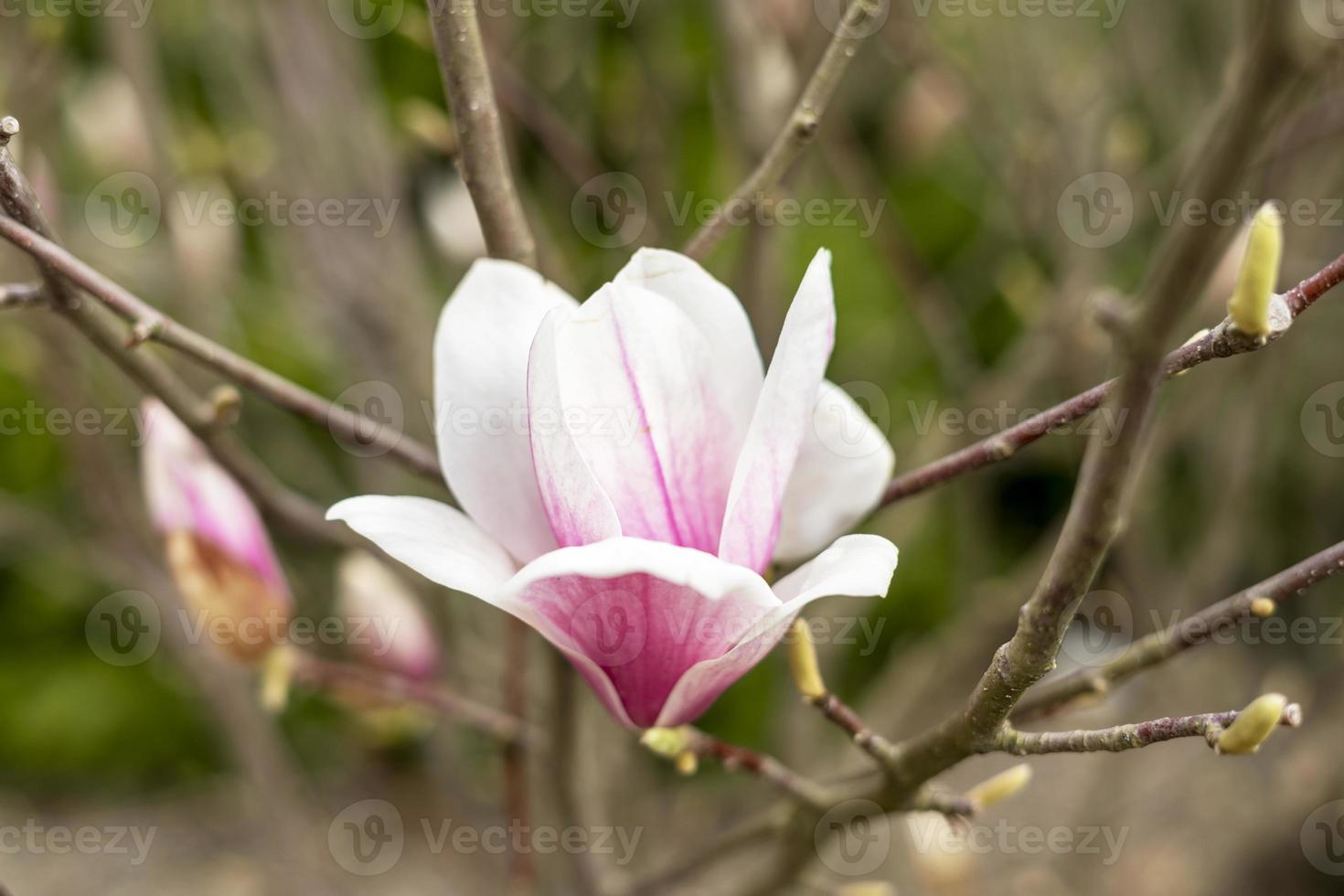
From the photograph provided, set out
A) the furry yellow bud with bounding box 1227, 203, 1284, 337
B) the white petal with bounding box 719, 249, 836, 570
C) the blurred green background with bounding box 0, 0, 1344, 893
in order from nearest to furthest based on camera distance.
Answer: the furry yellow bud with bounding box 1227, 203, 1284, 337, the white petal with bounding box 719, 249, 836, 570, the blurred green background with bounding box 0, 0, 1344, 893

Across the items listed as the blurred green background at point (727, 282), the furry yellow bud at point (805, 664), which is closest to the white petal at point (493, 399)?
the furry yellow bud at point (805, 664)

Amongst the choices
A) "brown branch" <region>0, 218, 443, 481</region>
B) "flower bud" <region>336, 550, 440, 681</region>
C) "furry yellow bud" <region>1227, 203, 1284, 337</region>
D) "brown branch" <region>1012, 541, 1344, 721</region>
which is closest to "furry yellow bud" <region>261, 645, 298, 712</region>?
"flower bud" <region>336, 550, 440, 681</region>

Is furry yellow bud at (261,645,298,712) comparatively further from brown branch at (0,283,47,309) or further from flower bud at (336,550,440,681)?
brown branch at (0,283,47,309)

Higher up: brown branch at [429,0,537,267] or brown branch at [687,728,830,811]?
brown branch at [429,0,537,267]

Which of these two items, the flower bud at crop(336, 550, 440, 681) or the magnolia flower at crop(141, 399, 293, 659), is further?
the flower bud at crop(336, 550, 440, 681)

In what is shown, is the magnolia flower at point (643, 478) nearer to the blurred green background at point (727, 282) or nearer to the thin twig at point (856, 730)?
the thin twig at point (856, 730)

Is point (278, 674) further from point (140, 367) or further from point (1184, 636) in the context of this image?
point (1184, 636)
